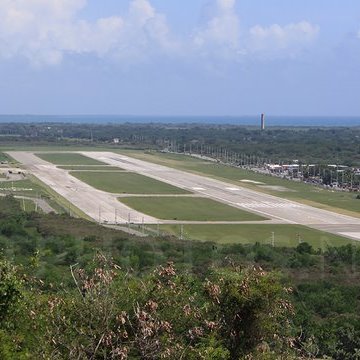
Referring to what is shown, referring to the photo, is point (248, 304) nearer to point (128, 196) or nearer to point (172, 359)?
point (172, 359)

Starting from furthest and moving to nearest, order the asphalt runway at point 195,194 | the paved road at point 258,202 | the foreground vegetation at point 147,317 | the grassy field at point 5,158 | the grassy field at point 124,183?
the grassy field at point 5,158
the grassy field at point 124,183
the paved road at point 258,202
the asphalt runway at point 195,194
the foreground vegetation at point 147,317

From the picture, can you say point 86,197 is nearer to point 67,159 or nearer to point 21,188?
point 21,188

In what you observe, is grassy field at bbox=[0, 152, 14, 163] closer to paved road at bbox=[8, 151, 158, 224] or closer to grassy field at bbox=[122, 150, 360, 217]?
paved road at bbox=[8, 151, 158, 224]

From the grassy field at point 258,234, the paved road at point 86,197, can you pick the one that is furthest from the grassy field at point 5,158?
the grassy field at point 258,234

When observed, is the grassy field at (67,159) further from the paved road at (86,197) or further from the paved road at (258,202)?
the paved road at (258,202)

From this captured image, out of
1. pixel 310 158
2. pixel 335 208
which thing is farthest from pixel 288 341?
pixel 310 158
